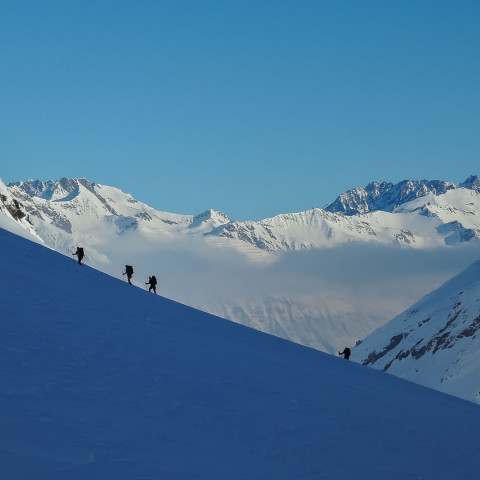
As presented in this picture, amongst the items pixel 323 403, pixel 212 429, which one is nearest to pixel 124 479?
pixel 212 429

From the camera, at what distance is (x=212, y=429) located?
59.9ft

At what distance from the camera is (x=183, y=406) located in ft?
63.7

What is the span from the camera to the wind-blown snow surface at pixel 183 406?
1565 cm

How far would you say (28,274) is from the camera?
30734 millimetres

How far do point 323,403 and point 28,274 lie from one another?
46.9ft

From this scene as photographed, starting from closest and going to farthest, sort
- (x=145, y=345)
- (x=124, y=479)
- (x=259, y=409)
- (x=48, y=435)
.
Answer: (x=124, y=479) → (x=48, y=435) → (x=259, y=409) → (x=145, y=345)

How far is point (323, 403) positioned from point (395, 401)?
419 centimetres

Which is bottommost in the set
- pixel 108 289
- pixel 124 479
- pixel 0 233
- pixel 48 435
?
pixel 124 479

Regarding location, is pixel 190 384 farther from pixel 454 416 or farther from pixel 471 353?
pixel 471 353

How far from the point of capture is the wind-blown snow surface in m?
15.6

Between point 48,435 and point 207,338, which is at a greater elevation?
A: point 207,338

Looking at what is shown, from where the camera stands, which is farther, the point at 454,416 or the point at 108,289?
the point at 108,289

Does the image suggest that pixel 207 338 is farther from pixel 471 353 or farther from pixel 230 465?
pixel 471 353

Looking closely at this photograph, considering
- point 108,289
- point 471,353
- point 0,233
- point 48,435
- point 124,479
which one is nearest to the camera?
point 124,479
